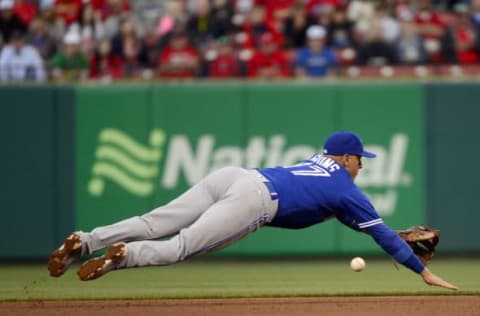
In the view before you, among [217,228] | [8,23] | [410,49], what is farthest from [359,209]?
A: [8,23]

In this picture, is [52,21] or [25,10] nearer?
[52,21]

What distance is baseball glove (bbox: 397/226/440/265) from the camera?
911cm

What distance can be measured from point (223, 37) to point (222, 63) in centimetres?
77

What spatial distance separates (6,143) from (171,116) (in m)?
2.04

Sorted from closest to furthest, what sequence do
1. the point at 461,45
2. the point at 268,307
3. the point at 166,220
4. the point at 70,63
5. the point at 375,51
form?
the point at 166,220 < the point at 268,307 < the point at 70,63 < the point at 375,51 < the point at 461,45

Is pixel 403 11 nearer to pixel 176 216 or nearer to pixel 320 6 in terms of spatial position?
pixel 320 6

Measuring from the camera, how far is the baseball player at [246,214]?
27.3 ft

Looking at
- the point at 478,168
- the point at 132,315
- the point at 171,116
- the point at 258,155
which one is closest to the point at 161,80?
the point at 171,116

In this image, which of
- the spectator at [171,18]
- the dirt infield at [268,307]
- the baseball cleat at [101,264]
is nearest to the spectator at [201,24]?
the spectator at [171,18]

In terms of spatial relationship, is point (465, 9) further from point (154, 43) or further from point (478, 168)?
point (154, 43)

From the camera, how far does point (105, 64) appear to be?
Result: 14867 mm

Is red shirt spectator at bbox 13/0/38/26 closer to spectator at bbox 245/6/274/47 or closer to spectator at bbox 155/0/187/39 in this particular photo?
spectator at bbox 155/0/187/39

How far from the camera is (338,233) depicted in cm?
1410

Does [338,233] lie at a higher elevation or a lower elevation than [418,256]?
lower
